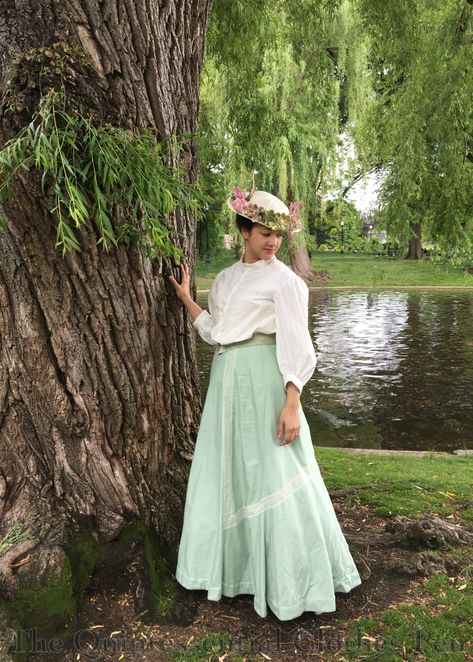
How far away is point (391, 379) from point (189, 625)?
7.14m

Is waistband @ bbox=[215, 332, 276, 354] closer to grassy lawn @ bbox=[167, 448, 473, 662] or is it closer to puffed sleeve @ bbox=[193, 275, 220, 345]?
puffed sleeve @ bbox=[193, 275, 220, 345]

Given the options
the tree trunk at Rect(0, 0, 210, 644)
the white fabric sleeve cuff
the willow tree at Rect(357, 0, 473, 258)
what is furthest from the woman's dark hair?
the willow tree at Rect(357, 0, 473, 258)

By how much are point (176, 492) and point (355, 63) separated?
1448 centimetres

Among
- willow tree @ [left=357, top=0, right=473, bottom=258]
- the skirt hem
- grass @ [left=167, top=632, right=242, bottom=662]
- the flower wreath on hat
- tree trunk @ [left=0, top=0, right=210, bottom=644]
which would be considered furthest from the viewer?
willow tree @ [left=357, top=0, right=473, bottom=258]

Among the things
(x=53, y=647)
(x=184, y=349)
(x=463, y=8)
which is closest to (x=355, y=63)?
(x=463, y=8)

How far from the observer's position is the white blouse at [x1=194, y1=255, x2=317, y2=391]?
97.7 inches

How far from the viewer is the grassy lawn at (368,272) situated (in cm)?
2317

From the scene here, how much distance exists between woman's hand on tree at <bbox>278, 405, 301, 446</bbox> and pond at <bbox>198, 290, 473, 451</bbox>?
4126 mm

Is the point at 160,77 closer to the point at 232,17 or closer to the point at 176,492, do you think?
the point at 176,492

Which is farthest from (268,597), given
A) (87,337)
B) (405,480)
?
(405,480)

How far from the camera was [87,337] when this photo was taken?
7.82 feet

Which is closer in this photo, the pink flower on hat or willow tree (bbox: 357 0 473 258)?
the pink flower on hat

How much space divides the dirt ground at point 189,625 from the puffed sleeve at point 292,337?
3.04 ft

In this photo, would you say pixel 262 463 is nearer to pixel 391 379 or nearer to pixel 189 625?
pixel 189 625
